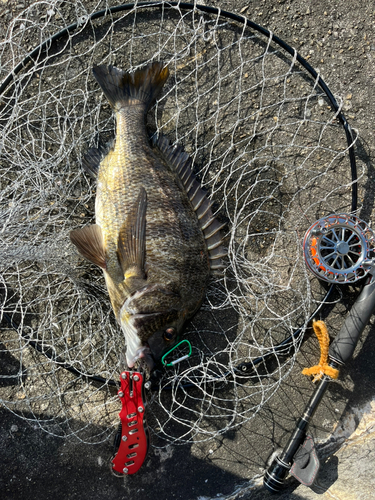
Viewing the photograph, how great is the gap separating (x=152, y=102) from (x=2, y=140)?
3.12ft

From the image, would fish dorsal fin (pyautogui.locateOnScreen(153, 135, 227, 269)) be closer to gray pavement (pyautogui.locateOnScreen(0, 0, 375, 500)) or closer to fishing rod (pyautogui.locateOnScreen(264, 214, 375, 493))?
fishing rod (pyautogui.locateOnScreen(264, 214, 375, 493))

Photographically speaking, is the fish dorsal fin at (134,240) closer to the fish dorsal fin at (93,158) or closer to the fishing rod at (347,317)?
the fish dorsal fin at (93,158)

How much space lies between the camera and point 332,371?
2189 millimetres

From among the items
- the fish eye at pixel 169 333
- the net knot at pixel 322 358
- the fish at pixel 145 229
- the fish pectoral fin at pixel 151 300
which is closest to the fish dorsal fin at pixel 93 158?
the fish at pixel 145 229

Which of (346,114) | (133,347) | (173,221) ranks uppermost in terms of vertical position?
(346,114)

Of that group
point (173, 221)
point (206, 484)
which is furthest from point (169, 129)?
point (206, 484)

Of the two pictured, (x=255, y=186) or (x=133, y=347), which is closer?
(x=133, y=347)

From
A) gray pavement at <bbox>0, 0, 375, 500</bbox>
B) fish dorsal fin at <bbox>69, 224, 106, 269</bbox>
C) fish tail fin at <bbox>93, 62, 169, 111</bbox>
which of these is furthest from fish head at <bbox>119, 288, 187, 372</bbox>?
fish tail fin at <bbox>93, 62, 169, 111</bbox>

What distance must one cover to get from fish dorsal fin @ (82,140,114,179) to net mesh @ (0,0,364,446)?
0.16m

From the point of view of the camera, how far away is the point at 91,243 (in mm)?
2082

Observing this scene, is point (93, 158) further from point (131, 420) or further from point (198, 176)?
point (131, 420)

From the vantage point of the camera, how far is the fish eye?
203cm

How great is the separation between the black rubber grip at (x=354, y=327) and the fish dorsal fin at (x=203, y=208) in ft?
2.64

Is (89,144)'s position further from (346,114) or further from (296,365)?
(296,365)
